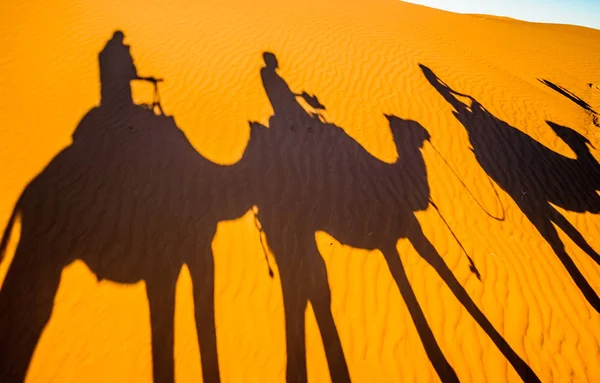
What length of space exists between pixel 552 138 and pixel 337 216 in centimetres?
648

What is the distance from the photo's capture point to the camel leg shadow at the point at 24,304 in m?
2.77

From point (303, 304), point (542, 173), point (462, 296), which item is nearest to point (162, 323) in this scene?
point (303, 304)

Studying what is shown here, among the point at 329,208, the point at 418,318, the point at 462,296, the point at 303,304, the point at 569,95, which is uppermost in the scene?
the point at 569,95

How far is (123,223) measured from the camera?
13.1 feet

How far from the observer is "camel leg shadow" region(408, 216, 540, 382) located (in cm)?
327

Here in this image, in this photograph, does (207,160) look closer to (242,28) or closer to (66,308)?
(66,308)

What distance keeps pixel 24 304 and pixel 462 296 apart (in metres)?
4.91

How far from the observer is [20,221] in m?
3.76

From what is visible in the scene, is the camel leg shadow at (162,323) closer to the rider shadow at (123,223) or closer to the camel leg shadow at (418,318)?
the rider shadow at (123,223)

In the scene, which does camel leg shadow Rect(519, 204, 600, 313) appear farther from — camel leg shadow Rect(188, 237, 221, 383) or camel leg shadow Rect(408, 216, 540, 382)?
camel leg shadow Rect(188, 237, 221, 383)

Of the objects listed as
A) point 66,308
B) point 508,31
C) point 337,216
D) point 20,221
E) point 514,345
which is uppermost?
point 508,31

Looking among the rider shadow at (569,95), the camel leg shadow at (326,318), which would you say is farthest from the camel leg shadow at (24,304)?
the rider shadow at (569,95)

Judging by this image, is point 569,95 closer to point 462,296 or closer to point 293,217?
point 462,296

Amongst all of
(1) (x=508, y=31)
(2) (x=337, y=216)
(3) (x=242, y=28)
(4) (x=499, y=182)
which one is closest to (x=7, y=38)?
(3) (x=242, y=28)
